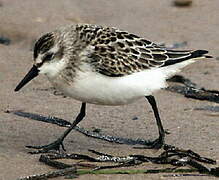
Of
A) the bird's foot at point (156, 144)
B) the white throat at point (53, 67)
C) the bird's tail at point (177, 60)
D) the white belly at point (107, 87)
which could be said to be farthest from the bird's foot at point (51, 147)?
the bird's tail at point (177, 60)

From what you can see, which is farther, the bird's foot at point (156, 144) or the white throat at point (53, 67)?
the bird's foot at point (156, 144)

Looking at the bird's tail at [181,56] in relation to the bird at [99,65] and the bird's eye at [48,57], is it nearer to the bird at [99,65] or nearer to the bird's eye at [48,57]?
the bird at [99,65]

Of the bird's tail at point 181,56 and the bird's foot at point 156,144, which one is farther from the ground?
the bird's tail at point 181,56

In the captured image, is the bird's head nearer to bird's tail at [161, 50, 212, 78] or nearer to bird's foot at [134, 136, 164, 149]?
bird's tail at [161, 50, 212, 78]

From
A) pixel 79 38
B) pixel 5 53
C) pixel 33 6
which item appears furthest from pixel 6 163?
pixel 33 6

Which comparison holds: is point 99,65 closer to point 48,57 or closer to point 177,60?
point 48,57

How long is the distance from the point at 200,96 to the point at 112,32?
1.94 m

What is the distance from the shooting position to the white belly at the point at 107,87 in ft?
21.6

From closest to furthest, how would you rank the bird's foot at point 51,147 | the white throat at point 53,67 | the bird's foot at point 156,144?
1. the white throat at point 53,67
2. the bird's foot at point 51,147
3. the bird's foot at point 156,144

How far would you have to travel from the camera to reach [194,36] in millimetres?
10781

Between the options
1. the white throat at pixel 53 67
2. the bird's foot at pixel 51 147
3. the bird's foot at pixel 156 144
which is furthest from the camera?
the bird's foot at pixel 156 144

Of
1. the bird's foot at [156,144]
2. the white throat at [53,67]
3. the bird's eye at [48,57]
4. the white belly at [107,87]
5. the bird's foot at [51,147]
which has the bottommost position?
the bird's foot at [51,147]

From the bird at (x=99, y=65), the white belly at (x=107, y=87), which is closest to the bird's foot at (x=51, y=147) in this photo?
the bird at (x=99, y=65)

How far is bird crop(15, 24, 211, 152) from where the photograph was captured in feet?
21.8
